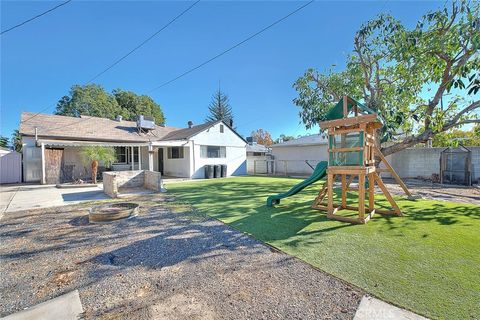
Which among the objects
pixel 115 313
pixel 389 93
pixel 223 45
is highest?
pixel 223 45

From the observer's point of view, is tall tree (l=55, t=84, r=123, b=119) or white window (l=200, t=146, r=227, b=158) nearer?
white window (l=200, t=146, r=227, b=158)

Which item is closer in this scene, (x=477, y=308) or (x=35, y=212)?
(x=477, y=308)

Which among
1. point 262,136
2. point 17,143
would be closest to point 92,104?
point 17,143

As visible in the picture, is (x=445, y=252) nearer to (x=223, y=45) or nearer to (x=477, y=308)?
(x=477, y=308)

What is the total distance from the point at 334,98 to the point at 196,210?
8882 mm

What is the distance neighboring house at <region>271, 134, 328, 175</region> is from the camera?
61.1 ft

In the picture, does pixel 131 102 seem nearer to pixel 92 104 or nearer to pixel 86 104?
pixel 92 104

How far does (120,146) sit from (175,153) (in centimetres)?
398

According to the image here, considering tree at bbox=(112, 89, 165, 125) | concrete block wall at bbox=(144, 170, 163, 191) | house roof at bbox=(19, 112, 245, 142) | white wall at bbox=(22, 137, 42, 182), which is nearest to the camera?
concrete block wall at bbox=(144, 170, 163, 191)

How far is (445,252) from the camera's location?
11.1ft

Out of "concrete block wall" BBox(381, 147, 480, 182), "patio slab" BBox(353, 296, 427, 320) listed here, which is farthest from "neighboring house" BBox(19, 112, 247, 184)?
"patio slab" BBox(353, 296, 427, 320)

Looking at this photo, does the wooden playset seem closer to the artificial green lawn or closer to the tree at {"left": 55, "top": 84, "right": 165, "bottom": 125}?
the artificial green lawn

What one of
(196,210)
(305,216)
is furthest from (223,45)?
(305,216)

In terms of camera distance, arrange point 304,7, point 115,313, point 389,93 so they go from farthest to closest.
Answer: point 389,93 → point 304,7 → point 115,313
